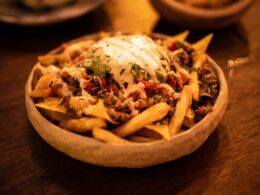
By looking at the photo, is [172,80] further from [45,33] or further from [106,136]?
[45,33]

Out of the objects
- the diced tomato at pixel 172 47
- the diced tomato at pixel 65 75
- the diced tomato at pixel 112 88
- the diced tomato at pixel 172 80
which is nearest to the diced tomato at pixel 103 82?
the diced tomato at pixel 112 88

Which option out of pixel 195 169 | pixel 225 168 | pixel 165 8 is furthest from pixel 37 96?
pixel 165 8

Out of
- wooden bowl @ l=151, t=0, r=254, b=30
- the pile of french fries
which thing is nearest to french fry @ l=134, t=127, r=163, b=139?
the pile of french fries

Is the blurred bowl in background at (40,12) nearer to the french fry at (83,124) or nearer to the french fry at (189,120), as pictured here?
the french fry at (83,124)

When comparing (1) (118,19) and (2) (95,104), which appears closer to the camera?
(2) (95,104)

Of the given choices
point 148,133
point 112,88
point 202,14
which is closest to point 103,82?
point 112,88

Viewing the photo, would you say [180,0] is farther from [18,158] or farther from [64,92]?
[18,158]

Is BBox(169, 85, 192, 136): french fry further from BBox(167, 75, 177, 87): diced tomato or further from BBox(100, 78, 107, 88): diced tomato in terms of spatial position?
BBox(100, 78, 107, 88): diced tomato
